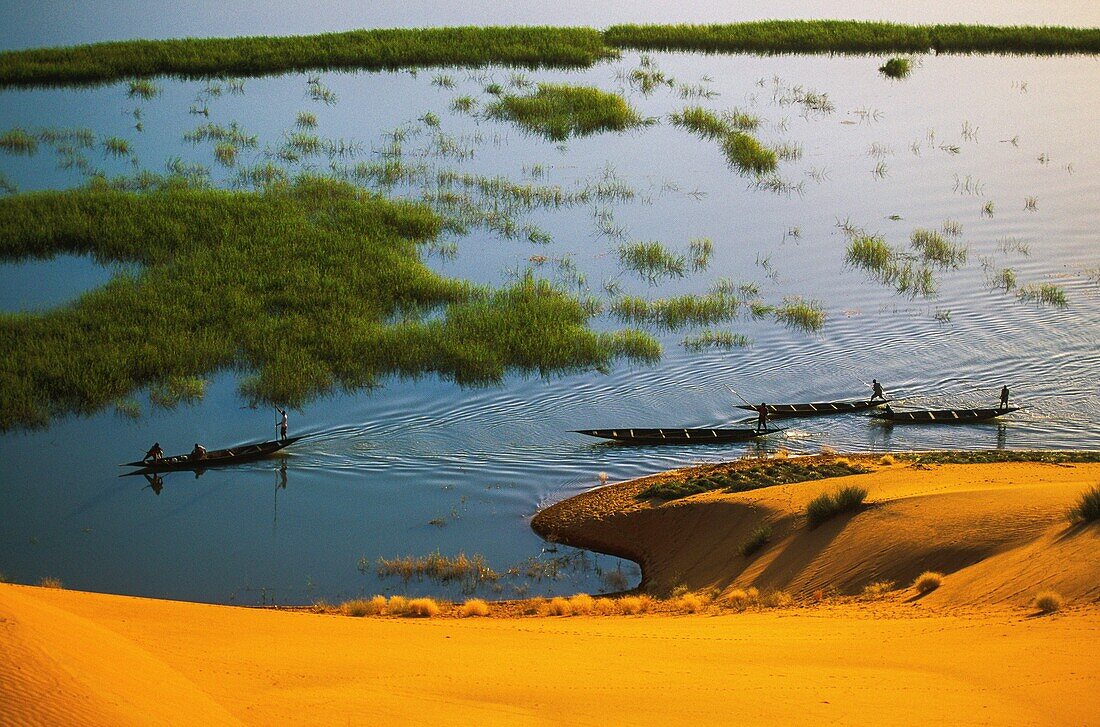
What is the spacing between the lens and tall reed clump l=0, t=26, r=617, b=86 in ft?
188

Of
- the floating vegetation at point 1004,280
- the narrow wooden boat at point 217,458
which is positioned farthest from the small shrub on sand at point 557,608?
the floating vegetation at point 1004,280

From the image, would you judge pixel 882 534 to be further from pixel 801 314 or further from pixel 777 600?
pixel 801 314

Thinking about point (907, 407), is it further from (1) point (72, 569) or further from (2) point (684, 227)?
(1) point (72, 569)

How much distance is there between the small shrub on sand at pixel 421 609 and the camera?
1819 cm

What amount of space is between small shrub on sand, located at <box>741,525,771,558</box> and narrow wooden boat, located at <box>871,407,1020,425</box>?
888cm

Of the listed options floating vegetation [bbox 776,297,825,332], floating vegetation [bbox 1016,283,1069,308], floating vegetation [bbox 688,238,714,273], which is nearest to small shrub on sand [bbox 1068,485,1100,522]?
floating vegetation [bbox 776,297,825,332]

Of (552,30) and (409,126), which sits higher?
(552,30)

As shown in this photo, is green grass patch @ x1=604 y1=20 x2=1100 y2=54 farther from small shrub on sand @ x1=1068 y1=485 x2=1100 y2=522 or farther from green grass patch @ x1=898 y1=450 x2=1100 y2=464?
small shrub on sand @ x1=1068 y1=485 x2=1100 y2=522

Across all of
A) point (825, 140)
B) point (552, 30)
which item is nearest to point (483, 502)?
point (825, 140)

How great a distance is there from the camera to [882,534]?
59.8ft

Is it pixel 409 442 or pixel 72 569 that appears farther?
pixel 409 442

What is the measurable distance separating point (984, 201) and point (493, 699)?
39238mm

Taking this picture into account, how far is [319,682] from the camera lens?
12.2 m

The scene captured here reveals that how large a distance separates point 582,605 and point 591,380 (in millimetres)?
11811
